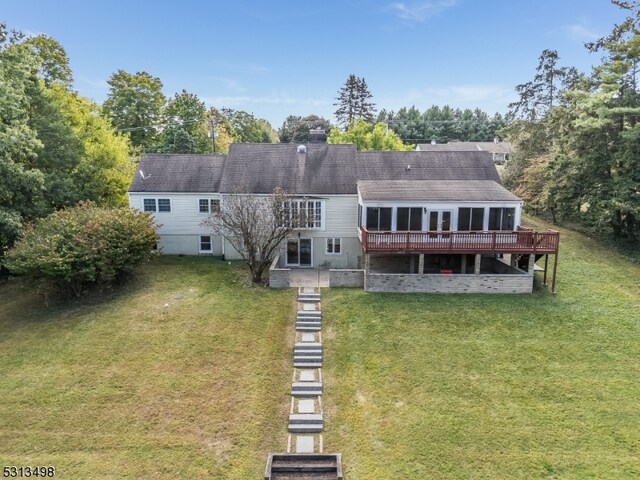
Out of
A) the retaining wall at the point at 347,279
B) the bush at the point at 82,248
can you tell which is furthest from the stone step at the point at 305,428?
the bush at the point at 82,248

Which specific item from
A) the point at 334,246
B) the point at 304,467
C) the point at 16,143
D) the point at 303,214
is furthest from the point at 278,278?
the point at 16,143

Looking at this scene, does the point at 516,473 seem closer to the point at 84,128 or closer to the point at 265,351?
the point at 265,351

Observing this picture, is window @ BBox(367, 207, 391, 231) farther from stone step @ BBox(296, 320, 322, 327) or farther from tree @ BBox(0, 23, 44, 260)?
tree @ BBox(0, 23, 44, 260)

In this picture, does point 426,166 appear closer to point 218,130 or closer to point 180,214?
point 180,214

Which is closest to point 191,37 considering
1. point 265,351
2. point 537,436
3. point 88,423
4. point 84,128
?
point 84,128

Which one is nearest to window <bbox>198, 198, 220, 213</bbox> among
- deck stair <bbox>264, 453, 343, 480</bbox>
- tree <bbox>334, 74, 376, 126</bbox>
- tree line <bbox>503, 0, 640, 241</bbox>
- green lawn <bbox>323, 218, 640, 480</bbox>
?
green lawn <bbox>323, 218, 640, 480</bbox>

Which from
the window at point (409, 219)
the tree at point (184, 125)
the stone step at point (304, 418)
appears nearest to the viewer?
the stone step at point (304, 418)

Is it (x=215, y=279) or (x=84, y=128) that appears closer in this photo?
(x=215, y=279)

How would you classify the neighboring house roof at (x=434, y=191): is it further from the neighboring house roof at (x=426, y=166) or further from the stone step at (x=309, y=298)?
the stone step at (x=309, y=298)
